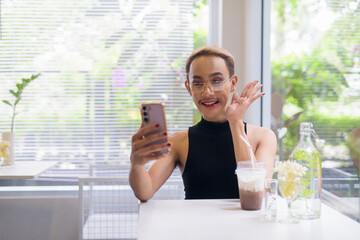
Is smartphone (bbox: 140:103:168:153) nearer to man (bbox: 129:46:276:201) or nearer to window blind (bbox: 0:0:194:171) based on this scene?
man (bbox: 129:46:276:201)

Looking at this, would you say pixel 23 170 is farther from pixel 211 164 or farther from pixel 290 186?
pixel 290 186

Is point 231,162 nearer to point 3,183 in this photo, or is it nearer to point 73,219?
point 73,219

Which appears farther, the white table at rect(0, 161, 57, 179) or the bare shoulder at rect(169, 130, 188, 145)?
the white table at rect(0, 161, 57, 179)

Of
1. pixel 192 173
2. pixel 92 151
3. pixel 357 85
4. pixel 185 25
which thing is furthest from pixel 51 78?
pixel 357 85

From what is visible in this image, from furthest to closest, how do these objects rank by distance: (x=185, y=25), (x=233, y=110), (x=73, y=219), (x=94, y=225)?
(x=185, y=25), (x=73, y=219), (x=94, y=225), (x=233, y=110)

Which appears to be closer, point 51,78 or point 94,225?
point 94,225

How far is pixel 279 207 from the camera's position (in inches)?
57.4

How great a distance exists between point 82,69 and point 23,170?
1.01 m

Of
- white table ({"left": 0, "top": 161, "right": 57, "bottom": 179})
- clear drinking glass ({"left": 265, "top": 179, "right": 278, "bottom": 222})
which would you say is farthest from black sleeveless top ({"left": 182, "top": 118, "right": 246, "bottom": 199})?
white table ({"left": 0, "top": 161, "right": 57, "bottom": 179})

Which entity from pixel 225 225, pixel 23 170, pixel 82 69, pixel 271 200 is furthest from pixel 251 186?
pixel 82 69

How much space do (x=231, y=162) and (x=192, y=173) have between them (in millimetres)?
173

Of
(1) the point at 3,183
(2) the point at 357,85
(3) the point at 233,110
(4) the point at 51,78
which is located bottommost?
(1) the point at 3,183

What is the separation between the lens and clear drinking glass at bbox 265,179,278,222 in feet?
4.42

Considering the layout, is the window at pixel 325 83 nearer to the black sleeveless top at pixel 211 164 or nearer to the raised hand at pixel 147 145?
the black sleeveless top at pixel 211 164
